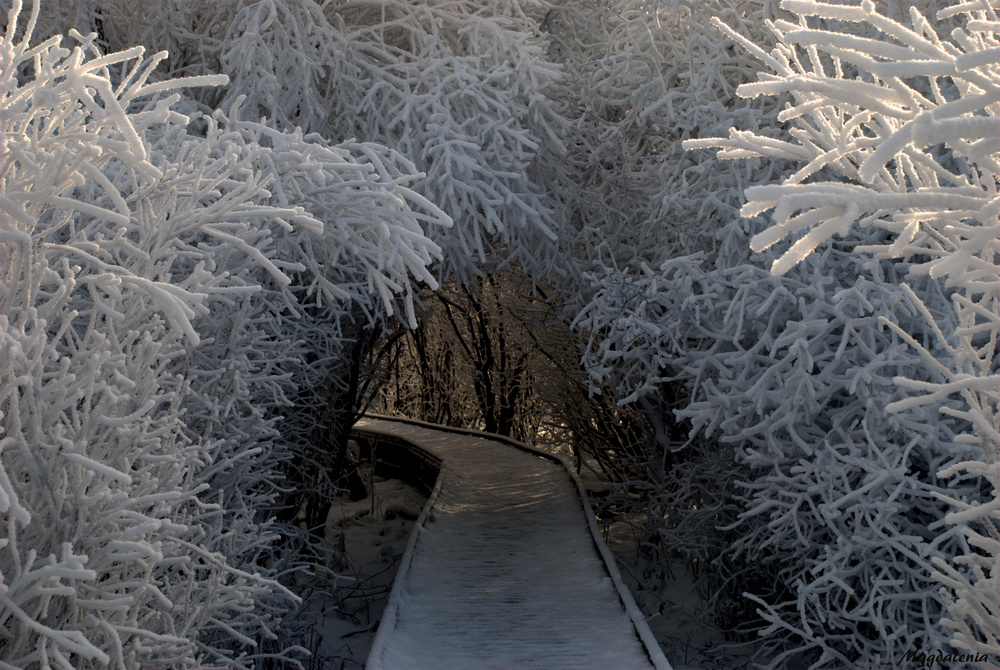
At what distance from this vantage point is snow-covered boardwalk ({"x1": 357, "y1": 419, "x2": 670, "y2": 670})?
16.8ft

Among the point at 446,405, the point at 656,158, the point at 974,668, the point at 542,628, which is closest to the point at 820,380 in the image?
the point at 974,668

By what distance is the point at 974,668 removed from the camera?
4172mm

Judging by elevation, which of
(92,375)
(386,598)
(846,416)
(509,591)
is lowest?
(386,598)

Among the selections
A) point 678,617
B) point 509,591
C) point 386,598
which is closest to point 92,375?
point 509,591

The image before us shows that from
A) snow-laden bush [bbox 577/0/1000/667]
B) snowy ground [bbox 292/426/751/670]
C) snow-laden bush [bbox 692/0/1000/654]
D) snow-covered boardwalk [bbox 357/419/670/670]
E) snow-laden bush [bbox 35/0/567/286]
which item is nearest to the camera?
snow-laden bush [bbox 692/0/1000/654]

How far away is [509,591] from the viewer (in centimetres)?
657

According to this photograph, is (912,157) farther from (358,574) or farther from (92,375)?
(358,574)

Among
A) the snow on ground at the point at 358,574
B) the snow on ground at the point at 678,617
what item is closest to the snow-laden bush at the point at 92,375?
the snow on ground at the point at 358,574

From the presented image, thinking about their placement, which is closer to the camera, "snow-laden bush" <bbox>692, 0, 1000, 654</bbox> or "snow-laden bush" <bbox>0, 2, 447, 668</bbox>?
"snow-laden bush" <bbox>692, 0, 1000, 654</bbox>

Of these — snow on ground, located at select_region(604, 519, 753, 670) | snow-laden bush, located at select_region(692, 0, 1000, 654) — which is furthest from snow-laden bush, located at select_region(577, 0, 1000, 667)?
snow-laden bush, located at select_region(692, 0, 1000, 654)

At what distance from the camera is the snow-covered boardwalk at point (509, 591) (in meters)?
5.12

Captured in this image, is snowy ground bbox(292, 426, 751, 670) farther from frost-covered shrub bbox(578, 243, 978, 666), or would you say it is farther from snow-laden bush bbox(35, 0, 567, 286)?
snow-laden bush bbox(35, 0, 567, 286)

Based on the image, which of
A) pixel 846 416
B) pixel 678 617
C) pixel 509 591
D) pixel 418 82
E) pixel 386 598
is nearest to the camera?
pixel 846 416

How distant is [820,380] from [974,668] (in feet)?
5.75
